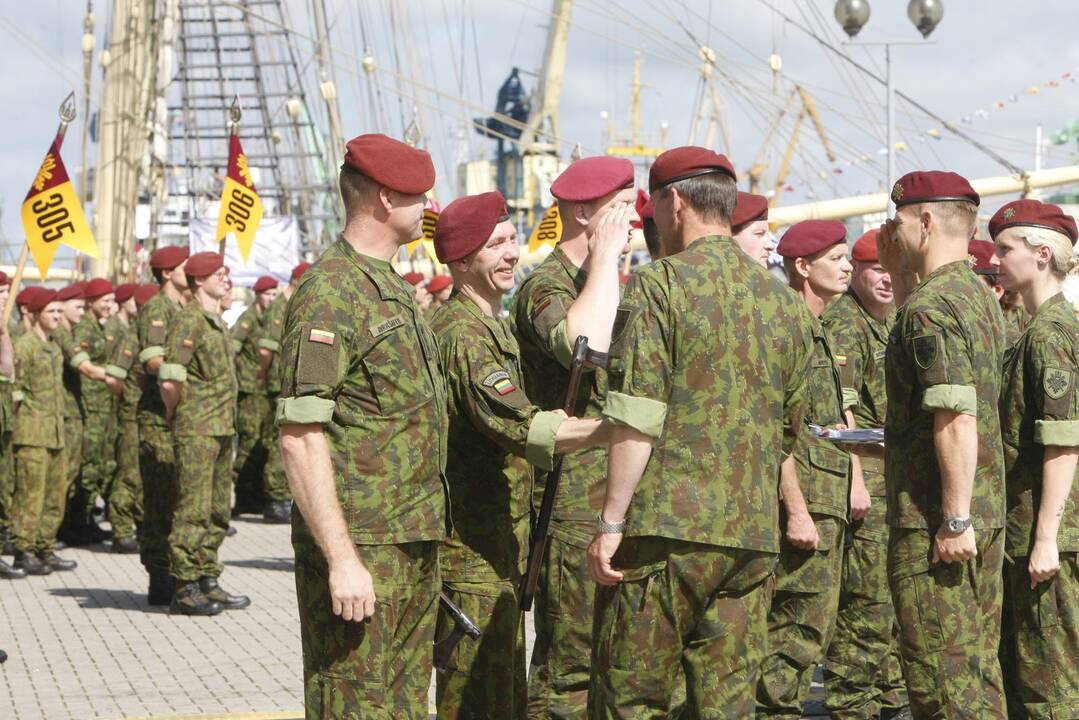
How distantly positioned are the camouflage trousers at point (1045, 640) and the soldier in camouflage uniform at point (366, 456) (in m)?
2.46

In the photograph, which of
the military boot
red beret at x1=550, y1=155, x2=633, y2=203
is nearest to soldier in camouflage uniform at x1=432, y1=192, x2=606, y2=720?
red beret at x1=550, y1=155, x2=633, y2=203

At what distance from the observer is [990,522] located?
537 centimetres

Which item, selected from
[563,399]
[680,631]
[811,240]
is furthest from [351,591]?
[811,240]

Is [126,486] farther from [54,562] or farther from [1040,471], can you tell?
[1040,471]

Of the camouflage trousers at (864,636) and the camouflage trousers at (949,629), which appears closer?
the camouflage trousers at (949,629)

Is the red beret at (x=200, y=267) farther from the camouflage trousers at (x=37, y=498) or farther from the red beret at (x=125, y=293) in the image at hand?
the red beret at (x=125, y=293)

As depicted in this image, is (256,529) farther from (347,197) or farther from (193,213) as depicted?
(193,213)

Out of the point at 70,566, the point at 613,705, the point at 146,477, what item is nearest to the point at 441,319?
the point at 613,705

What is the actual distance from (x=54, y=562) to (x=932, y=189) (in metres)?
9.17

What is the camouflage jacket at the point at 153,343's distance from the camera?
10680 mm

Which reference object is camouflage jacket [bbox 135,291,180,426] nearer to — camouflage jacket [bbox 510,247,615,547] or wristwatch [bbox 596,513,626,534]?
camouflage jacket [bbox 510,247,615,547]

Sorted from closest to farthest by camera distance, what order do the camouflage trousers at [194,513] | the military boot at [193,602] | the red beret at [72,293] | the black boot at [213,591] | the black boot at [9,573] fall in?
the camouflage trousers at [194,513]
the military boot at [193,602]
the black boot at [213,591]
the black boot at [9,573]
the red beret at [72,293]

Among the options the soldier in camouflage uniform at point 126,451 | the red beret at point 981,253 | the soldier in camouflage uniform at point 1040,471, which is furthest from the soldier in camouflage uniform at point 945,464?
the soldier in camouflage uniform at point 126,451

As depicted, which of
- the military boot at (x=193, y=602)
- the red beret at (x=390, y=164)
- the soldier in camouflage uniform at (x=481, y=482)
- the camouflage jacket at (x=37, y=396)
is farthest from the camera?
the camouflage jacket at (x=37, y=396)
